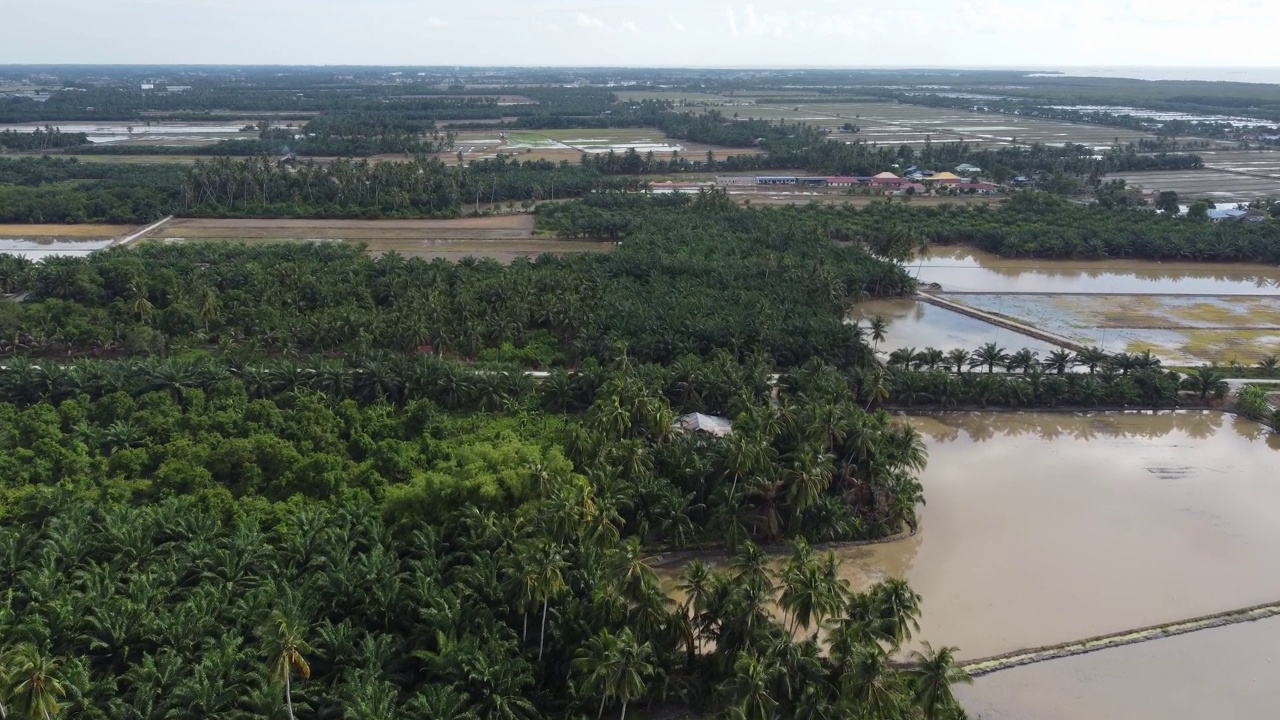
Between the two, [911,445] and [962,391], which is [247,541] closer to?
[911,445]

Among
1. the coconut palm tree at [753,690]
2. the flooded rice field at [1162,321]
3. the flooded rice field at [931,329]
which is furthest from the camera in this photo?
the flooded rice field at [931,329]

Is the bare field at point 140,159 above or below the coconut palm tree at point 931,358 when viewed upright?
above

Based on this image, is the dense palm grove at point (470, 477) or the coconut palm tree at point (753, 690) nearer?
the coconut palm tree at point (753, 690)

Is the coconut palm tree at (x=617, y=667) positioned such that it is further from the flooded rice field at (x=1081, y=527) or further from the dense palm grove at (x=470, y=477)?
the flooded rice field at (x=1081, y=527)

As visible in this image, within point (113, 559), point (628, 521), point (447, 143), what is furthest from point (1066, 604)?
point (447, 143)

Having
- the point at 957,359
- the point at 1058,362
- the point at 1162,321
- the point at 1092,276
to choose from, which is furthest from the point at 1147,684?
the point at 1092,276

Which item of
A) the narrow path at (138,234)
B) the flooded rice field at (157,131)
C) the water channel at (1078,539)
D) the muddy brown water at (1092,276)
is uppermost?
the flooded rice field at (157,131)

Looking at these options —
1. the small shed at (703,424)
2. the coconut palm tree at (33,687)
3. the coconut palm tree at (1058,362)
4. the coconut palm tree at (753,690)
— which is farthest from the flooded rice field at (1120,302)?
the coconut palm tree at (33,687)
